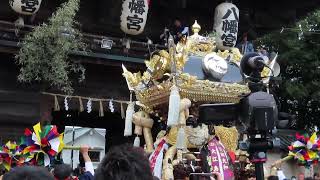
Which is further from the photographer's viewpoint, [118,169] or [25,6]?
[25,6]

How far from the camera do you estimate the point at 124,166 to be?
2771 mm

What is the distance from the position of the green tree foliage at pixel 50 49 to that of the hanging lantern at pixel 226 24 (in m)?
3.76

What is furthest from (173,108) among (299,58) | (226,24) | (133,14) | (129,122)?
(299,58)

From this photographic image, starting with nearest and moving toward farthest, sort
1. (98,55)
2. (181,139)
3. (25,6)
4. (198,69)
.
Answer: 1. (181,139)
2. (198,69)
3. (25,6)
4. (98,55)

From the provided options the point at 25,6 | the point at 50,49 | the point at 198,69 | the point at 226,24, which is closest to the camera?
the point at 198,69

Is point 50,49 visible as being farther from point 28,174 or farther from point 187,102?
point 28,174

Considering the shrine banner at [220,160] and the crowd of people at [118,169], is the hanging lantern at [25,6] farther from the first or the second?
the crowd of people at [118,169]

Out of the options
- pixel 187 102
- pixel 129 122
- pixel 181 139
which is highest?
pixel 187 102

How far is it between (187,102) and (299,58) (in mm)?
10399

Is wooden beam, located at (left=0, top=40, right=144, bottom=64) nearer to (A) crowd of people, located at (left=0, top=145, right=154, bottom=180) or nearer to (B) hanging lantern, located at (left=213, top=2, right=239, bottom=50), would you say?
(B) hanging lantern, located at (left=213, top=2, right=239, bottom=50)

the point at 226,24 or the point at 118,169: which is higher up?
the point at 226,24

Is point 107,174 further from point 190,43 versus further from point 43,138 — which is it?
point 190,43

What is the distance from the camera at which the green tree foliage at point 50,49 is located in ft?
31.4

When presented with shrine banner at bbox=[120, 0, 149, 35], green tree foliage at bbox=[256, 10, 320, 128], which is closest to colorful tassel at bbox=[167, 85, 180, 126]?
shrine banner at bbox=[120, 0, 149, 35]
